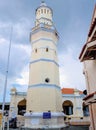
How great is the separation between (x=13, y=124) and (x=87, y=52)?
1830cm

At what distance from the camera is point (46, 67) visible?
20.5 m

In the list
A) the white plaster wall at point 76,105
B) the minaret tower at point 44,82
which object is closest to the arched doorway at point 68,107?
the white plaster wall at point 76,105

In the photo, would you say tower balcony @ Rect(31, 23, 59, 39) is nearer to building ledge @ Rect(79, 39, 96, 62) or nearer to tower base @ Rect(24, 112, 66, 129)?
tower base @ Rect(24, 112, 66, 129)

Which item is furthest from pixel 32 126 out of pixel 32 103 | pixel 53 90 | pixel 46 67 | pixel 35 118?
pixel 46 67

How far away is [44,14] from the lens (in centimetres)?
2511

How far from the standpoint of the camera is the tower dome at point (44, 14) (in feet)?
A: 80.4

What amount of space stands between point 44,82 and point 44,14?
12.3m

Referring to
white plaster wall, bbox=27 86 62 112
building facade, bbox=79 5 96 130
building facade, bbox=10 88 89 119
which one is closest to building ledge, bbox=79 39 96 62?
building facade, bbox=79 5 96 130

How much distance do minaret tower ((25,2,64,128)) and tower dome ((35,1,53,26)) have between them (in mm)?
167

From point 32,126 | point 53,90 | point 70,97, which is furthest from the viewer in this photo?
point 70,97

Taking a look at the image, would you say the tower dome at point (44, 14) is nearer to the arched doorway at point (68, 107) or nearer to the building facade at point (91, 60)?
the building facade at point (91, 60)

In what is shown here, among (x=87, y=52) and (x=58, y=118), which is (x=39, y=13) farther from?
(x=87, y=52)

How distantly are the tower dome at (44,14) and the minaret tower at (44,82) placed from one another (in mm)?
167

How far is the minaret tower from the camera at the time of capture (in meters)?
18.3
